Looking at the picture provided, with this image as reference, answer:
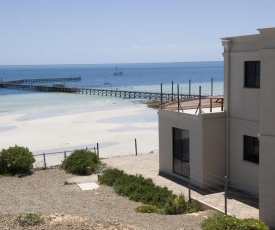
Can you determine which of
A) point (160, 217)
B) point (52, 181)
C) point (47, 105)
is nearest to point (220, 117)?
point (160, 217)

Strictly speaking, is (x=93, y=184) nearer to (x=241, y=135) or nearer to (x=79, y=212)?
(x=79, y=212)

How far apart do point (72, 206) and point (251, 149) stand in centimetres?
689

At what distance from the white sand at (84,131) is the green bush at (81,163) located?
5229 millimetres

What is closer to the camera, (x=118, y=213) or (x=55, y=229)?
(x=55, y=229)

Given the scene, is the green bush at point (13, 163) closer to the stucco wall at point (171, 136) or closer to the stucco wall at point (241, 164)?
the stucco wall at point (171, 136)

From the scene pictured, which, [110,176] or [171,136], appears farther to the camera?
[171,136]

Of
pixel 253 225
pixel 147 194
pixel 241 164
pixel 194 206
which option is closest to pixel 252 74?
pixel 241 164

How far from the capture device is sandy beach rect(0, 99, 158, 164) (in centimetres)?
3055

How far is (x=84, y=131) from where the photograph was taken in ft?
124

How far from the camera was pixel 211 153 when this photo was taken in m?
16.6

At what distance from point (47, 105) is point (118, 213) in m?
54.2

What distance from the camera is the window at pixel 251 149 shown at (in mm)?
15514

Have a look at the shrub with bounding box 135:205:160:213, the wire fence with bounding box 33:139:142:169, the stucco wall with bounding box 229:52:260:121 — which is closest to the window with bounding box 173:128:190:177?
the stucco wall with bounding box 229:52:260:121

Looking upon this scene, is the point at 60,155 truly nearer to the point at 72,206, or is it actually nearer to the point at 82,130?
the point at 82,130
